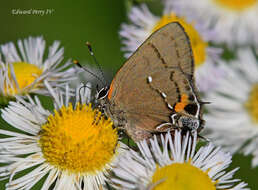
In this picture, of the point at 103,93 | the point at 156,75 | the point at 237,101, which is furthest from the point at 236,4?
the point at 103,93

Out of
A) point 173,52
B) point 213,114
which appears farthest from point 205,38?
point 173,52

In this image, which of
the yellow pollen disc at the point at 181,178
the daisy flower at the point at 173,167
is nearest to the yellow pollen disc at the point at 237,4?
the daisy flower at the point at 173,167

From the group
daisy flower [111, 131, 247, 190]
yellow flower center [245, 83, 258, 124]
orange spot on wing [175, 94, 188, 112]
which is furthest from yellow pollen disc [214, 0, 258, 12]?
daisy flower [111, 131, 247, 190]

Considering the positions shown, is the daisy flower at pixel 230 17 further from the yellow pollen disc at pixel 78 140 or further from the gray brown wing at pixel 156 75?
the yellow pollen disc at pixel 78 140

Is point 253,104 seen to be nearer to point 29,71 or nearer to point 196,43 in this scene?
point 196,43

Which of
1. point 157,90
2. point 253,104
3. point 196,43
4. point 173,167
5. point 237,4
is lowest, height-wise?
point 253,104
